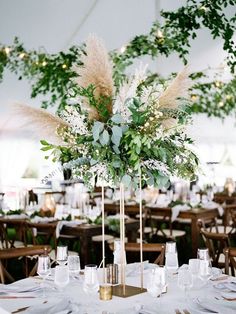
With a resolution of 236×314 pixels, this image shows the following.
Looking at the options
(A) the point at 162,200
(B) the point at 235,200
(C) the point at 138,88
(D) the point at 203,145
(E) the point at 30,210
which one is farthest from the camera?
(D) the point at 203,145

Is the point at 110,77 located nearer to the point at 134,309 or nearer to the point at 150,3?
the point at 134,309

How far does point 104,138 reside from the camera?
2.72m

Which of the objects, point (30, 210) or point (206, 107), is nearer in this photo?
point (30, 210)

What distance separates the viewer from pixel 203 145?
1573 centimetres

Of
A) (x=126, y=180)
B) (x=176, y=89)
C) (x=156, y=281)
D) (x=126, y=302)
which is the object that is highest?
(x=176, y=89)

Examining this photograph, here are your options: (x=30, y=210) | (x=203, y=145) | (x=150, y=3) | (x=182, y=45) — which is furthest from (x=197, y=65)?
(x=203, y=145)

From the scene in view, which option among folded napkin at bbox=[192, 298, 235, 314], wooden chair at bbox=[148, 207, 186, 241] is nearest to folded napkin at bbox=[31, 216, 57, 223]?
wooden chair at bbox=[148, 207, 186, 241]

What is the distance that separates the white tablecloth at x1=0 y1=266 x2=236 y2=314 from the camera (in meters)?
2.53

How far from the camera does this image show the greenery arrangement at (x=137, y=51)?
23.3ft

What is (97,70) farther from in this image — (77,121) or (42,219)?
(42,219)

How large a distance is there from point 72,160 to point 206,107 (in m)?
8.27

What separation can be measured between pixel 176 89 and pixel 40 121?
0.70 metres

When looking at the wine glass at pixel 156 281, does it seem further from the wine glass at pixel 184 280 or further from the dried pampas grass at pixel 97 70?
the dried pampas grass at pixel 97 70

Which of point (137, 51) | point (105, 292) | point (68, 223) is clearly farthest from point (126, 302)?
point (137, 51)
